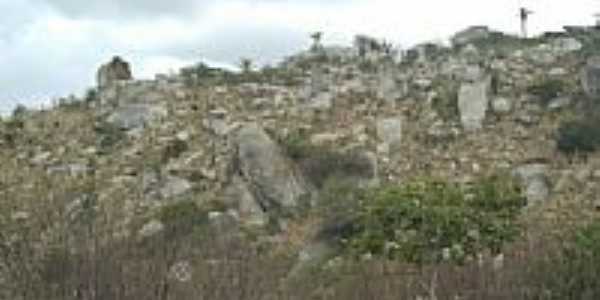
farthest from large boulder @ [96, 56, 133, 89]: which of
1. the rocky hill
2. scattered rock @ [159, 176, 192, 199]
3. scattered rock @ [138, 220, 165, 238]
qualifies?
scattered rock @ [138, 220, 165, 238]

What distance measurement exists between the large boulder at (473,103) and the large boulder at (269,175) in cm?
427

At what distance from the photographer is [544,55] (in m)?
32.5

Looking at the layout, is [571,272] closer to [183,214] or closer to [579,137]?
[183,214]

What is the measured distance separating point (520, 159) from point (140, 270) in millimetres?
18504

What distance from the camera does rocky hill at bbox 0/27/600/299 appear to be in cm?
2388

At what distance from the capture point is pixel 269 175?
25.1 metres

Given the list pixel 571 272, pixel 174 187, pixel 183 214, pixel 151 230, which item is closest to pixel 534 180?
pixel 183 214

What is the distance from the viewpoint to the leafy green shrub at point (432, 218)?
18000 mm

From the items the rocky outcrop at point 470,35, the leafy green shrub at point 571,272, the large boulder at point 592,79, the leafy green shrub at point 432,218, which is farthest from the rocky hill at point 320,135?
the leafy green shrub at point 571,272

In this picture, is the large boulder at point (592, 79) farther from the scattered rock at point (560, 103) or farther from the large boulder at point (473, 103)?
the large boulder at point (473, 103)

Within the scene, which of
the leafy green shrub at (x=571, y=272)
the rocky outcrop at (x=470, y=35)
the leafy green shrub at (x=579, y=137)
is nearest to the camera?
the leafy green shrub at (x=571, y=272)

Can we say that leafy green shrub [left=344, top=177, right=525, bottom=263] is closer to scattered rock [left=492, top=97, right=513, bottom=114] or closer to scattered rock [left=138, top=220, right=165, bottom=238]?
scattered rock [left=138, top=220, right=165, bottom=238]

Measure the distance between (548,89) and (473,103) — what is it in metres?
1.57

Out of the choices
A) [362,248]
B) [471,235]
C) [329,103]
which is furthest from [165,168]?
[471,235]
